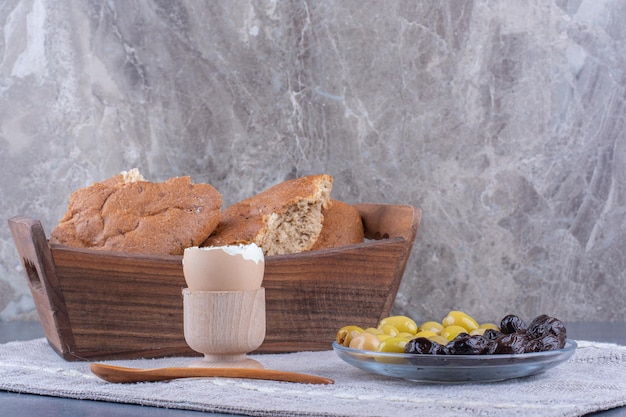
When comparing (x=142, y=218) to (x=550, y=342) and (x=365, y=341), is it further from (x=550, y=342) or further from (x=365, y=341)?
(x=550, y=342)

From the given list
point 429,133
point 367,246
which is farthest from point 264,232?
point 429,133

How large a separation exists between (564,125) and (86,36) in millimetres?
1209

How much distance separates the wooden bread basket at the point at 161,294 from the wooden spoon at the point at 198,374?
9.1 inches

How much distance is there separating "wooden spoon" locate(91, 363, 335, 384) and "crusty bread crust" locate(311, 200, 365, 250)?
478 millimetres

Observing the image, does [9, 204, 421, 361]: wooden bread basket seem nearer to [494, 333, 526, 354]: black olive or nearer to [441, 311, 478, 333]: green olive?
[441, 311, 478, 333]: green olive

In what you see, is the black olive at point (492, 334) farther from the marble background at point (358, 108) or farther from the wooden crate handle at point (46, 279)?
the marble background at point (358, 108)

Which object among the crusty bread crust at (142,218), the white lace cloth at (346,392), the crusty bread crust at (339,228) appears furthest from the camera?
the crusty bread crust at (339,228)

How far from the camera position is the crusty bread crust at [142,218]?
1422 millimetres

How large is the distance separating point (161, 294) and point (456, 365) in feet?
1.70

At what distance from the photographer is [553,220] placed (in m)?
2.15

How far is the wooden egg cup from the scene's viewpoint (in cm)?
116

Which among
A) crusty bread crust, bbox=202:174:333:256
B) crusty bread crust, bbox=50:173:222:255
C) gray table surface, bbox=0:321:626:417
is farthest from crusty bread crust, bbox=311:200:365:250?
gray table surface, bbox=0:321:626:417

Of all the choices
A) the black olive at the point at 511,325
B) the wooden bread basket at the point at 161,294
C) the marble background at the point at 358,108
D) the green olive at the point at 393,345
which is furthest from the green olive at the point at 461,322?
the marble background at the point at 358,108

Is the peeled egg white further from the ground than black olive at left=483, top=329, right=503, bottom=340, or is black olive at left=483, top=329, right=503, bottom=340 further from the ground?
→ the peeled egg white
